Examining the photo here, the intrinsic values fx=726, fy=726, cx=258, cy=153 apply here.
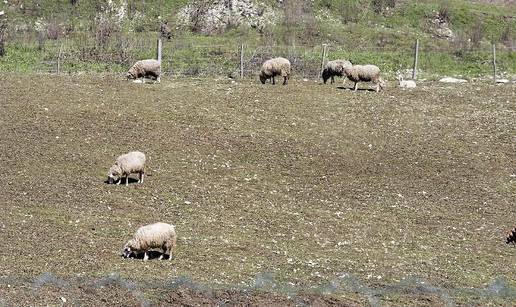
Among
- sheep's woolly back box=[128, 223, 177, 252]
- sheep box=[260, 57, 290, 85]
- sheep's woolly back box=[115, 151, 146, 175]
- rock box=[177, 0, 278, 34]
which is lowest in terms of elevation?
sheep's woolly back box=[128, 223, 177, 252]

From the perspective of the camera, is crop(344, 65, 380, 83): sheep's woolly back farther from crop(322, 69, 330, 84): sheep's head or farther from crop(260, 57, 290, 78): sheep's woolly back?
crop(260, 57, 290, 78): sheep's woolly back

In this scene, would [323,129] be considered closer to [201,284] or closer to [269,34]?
[201,284]

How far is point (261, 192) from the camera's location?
2258 centimetres

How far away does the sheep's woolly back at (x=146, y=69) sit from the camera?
113ft

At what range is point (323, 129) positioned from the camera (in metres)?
28.3

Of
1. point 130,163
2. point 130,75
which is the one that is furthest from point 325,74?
point 130,163

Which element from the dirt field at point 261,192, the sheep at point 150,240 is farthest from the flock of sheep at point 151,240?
the dirt field at point 261,192

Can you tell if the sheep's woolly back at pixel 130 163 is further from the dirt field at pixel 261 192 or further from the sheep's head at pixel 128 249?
the sheep's head at pixel 128 249

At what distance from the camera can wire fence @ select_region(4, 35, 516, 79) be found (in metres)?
38.5

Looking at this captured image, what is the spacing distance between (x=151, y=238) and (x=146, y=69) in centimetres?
1842

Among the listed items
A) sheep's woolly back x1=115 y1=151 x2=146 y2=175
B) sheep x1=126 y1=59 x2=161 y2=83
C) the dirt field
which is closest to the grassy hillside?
sheep x1=126 y1=59 x2=161 y2=83

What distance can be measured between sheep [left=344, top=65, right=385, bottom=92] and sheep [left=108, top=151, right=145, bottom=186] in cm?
1437

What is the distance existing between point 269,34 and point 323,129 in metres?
20.6

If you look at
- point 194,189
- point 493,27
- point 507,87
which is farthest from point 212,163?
point 493,27
